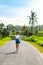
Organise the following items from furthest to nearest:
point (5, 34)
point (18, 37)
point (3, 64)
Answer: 1. point (5, 34)
2. point (18, 37)
3. point (3, 64)

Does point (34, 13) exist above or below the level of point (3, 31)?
above

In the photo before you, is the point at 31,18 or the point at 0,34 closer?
the point at 0,34

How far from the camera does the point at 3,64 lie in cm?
1323

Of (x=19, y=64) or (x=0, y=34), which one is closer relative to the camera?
(x=19, y=64)

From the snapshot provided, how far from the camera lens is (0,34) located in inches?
3807

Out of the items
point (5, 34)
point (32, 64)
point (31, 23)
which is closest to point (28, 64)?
point (32, 64)

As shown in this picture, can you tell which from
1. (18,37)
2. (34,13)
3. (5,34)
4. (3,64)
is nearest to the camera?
(3,64)

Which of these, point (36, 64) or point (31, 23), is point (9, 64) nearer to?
point (36, 64)

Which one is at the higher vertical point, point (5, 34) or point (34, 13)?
point (34, 13)

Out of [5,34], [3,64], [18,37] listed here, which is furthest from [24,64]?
[5,34]

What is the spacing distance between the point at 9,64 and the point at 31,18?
97.8m

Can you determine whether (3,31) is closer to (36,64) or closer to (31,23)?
(31,23)

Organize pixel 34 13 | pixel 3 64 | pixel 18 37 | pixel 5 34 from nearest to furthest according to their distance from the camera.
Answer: pixel 3 64, pixel 18 37, pixel 5 34, pixel 34 13

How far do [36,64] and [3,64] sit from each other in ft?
6.14
